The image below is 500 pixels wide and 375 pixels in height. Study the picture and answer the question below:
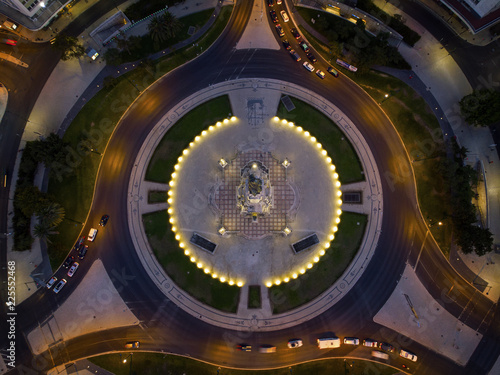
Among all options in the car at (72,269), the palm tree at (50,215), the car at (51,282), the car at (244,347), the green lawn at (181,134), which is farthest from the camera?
the green lawn at (181,134)

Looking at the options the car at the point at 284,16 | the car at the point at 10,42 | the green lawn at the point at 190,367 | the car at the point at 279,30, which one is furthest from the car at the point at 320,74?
the car at the point at 10,42

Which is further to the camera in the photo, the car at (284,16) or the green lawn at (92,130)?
the car at (284,16)

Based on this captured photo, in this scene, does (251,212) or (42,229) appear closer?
(42,229)

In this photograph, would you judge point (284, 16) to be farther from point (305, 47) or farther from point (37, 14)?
point (37, 14)

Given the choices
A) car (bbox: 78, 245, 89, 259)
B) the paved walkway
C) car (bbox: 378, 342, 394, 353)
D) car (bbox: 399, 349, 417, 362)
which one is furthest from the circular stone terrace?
car (bbox: 399, 349, 417, 362)

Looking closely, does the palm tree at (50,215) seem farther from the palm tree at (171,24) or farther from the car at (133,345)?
the palm tree at (171,24)

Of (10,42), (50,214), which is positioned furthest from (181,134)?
(10,42)

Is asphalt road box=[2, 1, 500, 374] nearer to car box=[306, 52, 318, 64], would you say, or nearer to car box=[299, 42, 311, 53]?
car box=[306, 52, 318, 64]
